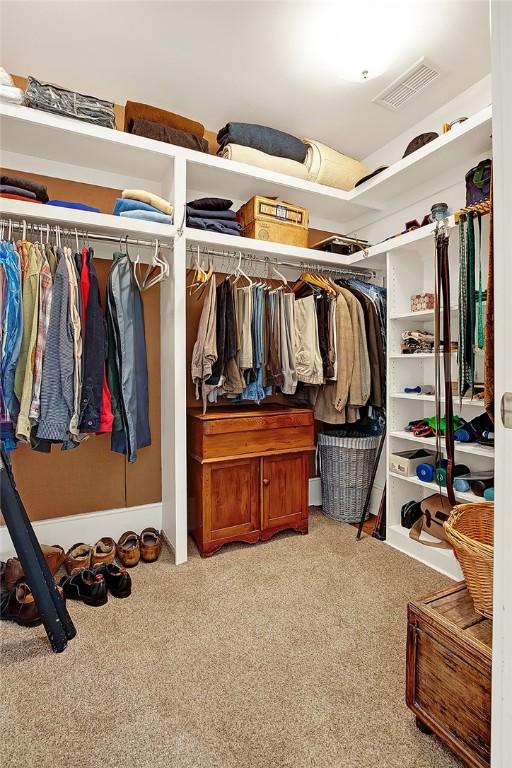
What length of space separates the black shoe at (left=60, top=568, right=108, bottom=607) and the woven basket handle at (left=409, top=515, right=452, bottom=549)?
176 centimetres

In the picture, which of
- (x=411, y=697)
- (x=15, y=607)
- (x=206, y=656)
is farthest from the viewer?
(x=15, y=607)

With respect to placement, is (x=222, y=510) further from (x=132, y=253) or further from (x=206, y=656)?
(x=132, y=253)

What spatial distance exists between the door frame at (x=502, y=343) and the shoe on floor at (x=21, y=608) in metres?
1.80

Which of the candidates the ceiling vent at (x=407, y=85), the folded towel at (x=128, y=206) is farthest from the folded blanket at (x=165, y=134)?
the ceiling vent at (x=407, y=85)

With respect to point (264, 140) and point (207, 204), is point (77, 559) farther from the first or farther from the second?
point (264, 140)

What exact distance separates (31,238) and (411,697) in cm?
275

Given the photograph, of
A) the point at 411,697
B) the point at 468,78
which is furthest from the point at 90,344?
the point at 468,78

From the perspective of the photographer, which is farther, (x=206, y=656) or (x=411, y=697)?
(x=206, y=656)

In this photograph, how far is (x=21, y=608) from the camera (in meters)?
1.81

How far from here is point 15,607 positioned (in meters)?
1.82

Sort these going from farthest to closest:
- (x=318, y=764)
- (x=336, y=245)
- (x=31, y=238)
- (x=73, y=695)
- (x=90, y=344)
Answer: (x=336, y=245) < (x=31, y=238) < (x=90, y=344) < (x=73, y=695) < (x=318, y=764)

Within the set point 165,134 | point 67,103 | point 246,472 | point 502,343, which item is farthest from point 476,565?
point 67,103

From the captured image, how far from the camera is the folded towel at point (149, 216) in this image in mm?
2268

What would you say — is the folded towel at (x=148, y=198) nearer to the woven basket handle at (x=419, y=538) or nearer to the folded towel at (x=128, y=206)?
the folded towel at (x=128, y=206)
